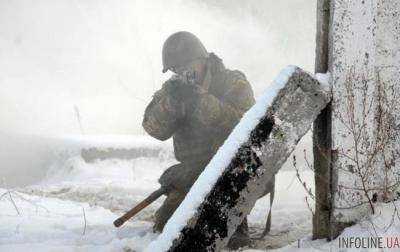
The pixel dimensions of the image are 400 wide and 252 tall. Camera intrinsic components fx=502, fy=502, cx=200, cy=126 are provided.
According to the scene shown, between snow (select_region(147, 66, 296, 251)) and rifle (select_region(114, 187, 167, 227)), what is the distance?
5.23ft

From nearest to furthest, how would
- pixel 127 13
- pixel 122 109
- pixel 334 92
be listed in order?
pixel 334 92, pixel 122 109, pixel 127 13

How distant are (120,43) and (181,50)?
2769 cm

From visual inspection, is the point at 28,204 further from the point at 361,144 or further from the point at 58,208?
the point at 361,144

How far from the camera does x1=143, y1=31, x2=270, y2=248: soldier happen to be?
4.23 m

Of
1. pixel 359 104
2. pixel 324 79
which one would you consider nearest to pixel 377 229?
pixel 359 104

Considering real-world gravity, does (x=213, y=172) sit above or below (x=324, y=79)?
below

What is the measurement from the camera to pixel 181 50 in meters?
4.65

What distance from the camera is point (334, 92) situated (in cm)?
280

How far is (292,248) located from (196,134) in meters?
1.71

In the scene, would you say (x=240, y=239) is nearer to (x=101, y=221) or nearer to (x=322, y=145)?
(x=322, y=145)

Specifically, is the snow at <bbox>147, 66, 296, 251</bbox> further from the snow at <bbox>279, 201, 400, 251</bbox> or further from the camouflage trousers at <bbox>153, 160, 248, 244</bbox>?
the camouflage trousers at <bbox>153, 160, 248, 244</bbox>

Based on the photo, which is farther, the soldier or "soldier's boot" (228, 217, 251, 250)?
the soldier

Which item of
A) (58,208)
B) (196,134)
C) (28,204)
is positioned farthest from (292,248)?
(28,204)

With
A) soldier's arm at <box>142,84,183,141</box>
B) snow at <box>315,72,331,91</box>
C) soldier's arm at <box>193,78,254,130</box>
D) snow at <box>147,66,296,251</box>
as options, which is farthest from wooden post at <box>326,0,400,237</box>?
soldier's arm at <box>142,84,183,141</box>
